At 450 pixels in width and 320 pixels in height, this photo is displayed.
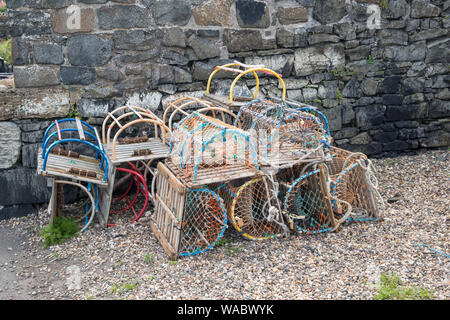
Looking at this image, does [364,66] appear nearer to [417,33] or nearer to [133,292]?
[417,33]

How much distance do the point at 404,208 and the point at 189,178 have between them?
2400 mm

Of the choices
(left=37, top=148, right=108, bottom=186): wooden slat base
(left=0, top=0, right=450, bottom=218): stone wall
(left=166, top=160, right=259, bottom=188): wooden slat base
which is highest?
(left=0, top=0, right=450, bottom=218): stone wall

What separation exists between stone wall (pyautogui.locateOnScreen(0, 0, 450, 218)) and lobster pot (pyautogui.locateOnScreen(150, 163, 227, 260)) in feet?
4.83

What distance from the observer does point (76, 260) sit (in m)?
4.38

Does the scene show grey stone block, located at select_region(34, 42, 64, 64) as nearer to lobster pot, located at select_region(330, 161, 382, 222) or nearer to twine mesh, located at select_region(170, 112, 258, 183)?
twine mesh, located at select_region(170, 112, 258, 183)

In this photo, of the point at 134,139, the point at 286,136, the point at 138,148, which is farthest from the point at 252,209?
the point at 134,139

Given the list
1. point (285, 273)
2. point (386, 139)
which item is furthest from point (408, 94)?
point (285, 273)

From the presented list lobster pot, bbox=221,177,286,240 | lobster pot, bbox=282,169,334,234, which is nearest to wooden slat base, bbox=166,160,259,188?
lobster pot, bbox=221,177,286,240

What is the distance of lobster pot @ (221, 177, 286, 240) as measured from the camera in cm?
424

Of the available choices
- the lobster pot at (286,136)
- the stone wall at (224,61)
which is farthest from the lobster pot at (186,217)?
the stone wall at (224,61)

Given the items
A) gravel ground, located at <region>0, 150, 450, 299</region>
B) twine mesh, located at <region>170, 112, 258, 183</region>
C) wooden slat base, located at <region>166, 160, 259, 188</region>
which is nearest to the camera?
gravel ground, located at <region>0, 150, 450, 299</region>

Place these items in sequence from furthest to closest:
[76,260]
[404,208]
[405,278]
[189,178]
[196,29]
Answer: [196,29] < [404,208] < [76,260] < [189,178] < [405,278]

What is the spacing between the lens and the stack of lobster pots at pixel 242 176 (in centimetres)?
419

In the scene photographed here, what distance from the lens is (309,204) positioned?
454 centimetres
